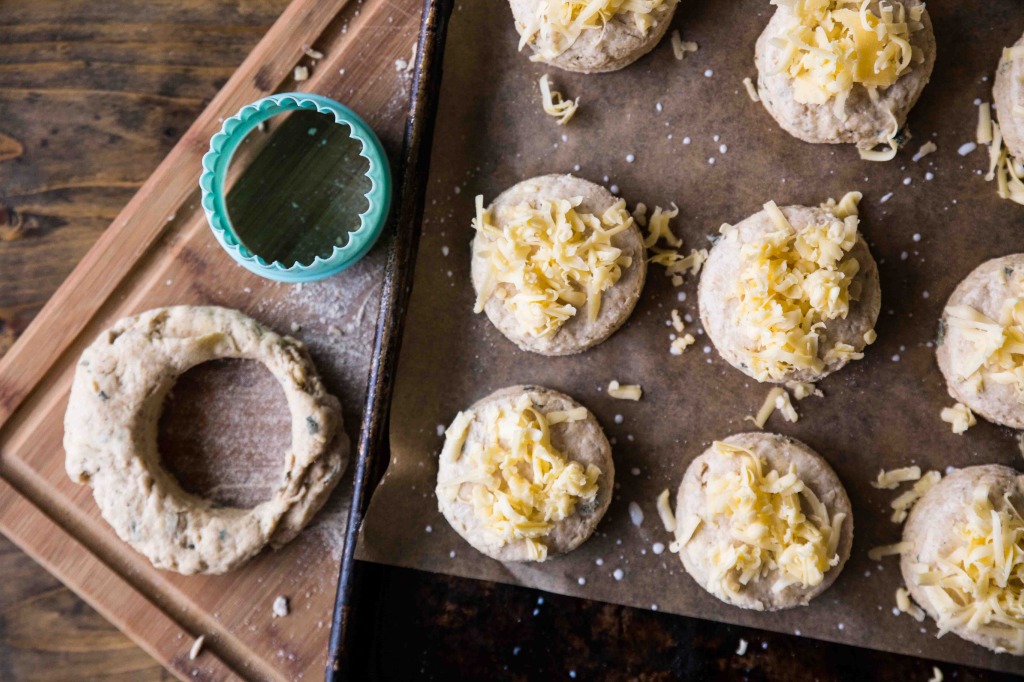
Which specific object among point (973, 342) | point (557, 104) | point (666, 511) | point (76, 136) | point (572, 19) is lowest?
point (666, 511)

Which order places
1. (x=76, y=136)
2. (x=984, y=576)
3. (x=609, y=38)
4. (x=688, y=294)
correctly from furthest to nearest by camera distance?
(x=76, y=136) < (x=688, y=294) < (x=609, y=38) < (x=984, y=576)

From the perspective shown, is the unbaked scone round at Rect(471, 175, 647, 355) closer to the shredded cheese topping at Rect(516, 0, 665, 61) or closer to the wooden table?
the shredded cheese topping at Rect(516, 0, 665, 61)

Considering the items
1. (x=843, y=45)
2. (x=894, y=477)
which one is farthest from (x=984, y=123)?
(x=894, y=477)

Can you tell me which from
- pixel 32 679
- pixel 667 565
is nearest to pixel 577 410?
pixel 667 565

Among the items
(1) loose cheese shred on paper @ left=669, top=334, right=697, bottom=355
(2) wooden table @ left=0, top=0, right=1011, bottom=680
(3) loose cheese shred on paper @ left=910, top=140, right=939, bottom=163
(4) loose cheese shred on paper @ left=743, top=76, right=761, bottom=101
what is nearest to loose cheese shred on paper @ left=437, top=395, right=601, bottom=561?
(1) loose cheese shred on paper @ left=669, top=334, right=697, bottom=355

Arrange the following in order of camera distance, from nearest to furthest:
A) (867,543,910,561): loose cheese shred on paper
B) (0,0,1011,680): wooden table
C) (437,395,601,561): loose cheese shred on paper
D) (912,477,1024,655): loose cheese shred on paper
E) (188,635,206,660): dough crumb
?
(912,477,1024,655): loose cheese shred on paper → (437,395,601,561): loose cheese shred on paper → (867,543,910,561): loose cheese shred on paper → (188,635,206,660): dough crumb → (0,0,1011,680): wooden table

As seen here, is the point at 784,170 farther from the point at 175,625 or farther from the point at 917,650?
the point at 175,625

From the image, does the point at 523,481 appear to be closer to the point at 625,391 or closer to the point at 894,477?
the point at 625,391
